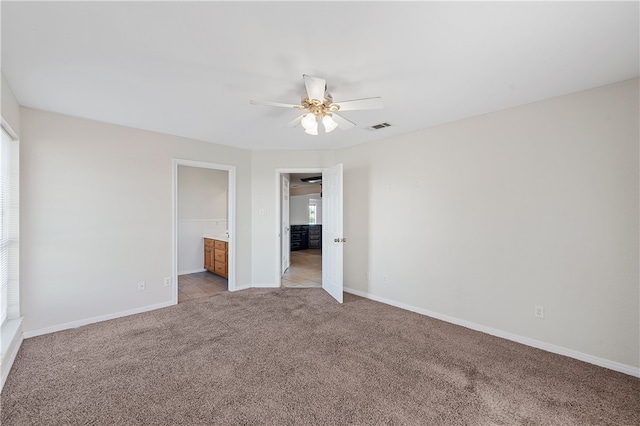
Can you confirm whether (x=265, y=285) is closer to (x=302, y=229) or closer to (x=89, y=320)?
(x=89, y=320)

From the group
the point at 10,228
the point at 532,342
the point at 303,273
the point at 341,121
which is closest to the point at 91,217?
the point at 10,228

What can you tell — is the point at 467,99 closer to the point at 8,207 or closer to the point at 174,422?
the point at 174,422

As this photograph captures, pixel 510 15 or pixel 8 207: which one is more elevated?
pixel 510 15

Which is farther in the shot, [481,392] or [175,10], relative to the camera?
[481,392]

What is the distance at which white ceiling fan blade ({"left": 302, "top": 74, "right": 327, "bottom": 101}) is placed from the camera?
1918 mm

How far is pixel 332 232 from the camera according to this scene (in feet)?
14.2

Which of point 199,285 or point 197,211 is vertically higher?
point 197,211

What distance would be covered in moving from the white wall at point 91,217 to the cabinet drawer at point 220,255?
4.63 ft

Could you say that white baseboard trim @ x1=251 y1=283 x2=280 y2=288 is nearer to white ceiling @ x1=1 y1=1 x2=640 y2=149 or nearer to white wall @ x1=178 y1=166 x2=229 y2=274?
white wall @ x1=178 y1=166 x2=229 y2=274

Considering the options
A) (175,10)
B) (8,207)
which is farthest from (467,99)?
(8,207)

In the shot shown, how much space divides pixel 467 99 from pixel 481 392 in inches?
99.0

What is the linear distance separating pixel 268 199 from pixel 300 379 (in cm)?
311

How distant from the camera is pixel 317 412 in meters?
1.77

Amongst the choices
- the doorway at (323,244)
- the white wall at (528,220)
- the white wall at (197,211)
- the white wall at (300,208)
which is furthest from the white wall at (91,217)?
the white wall at (300,208)
